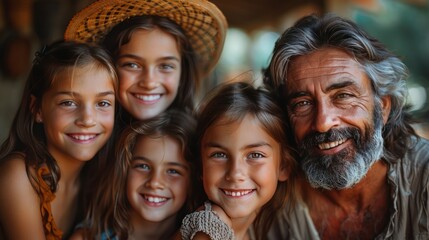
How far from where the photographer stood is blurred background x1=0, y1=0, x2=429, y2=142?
5426 millimetres

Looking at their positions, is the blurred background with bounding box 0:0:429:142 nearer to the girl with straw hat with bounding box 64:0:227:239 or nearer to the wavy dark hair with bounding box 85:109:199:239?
the girl with straw hat with bounding box 64:0:227:239

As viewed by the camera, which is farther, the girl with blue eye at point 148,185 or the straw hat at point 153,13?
the straw hat at point 153,13

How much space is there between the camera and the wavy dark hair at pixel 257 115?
7.68ft

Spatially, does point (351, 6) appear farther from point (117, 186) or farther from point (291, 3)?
point (117, 186)

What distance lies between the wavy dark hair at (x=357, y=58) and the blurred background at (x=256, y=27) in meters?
0.42

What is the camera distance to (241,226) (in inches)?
96.7

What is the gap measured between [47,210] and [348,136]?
5.01 feet

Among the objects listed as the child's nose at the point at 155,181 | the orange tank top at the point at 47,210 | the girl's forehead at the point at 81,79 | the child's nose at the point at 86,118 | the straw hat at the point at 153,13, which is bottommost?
the orange tank top at the point at 47,210

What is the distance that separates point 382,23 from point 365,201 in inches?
199

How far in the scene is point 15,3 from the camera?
17.9ft

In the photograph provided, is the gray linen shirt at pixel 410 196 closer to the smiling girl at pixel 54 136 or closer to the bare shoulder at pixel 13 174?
the smiling girl at pixel 54 136

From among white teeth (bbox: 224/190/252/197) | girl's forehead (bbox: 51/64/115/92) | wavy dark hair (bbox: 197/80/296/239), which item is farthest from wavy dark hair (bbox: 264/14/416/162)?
girl's forehead (bbox: 51/64/115/92)

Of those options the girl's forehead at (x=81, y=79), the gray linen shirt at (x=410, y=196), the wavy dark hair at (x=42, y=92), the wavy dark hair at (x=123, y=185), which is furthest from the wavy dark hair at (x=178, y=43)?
the gray linen shirt at (x=410, y=196)

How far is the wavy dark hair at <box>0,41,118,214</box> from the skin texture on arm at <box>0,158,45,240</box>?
0.10 meters
